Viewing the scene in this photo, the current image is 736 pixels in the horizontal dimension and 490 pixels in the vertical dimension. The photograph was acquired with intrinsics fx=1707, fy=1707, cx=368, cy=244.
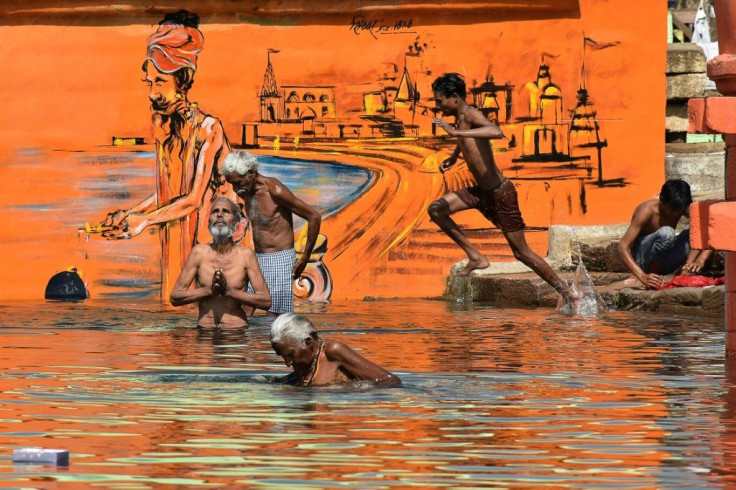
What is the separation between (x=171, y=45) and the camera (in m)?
17.2

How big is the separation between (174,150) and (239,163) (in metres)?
4.82

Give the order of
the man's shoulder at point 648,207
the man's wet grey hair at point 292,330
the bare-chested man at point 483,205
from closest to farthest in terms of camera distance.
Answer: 1. the man's wet grey hair at point 292,330
2. the bare-chested man at point 483,205
3. the man's shoulder at point 648,207

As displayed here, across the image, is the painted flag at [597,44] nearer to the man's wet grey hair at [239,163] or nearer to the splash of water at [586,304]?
the splash of water at [586,304]

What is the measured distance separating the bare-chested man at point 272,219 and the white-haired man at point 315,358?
11.7 feet

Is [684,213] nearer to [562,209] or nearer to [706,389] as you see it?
[562,209]

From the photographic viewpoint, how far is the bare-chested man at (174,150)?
17188 mm

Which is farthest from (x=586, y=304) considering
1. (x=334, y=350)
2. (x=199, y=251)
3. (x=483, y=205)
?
(x=334, y=350)

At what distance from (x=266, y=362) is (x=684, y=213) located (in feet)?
18.9

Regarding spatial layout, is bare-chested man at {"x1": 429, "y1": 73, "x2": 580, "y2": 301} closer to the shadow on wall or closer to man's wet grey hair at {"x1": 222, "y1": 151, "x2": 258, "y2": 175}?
man's wet grey hair at {"x1": 222, "y1": 151, "x2": 258, "y2": 175}

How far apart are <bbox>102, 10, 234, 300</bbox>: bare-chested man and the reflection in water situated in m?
4.02

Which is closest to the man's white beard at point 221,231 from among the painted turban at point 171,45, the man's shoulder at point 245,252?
the man's shoulder at point 245,252

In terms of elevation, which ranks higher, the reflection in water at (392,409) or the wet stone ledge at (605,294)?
the wet stone ledge at (605,294)

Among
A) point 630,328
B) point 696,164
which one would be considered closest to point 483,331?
point 630,328

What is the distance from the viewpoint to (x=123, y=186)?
679 inches
